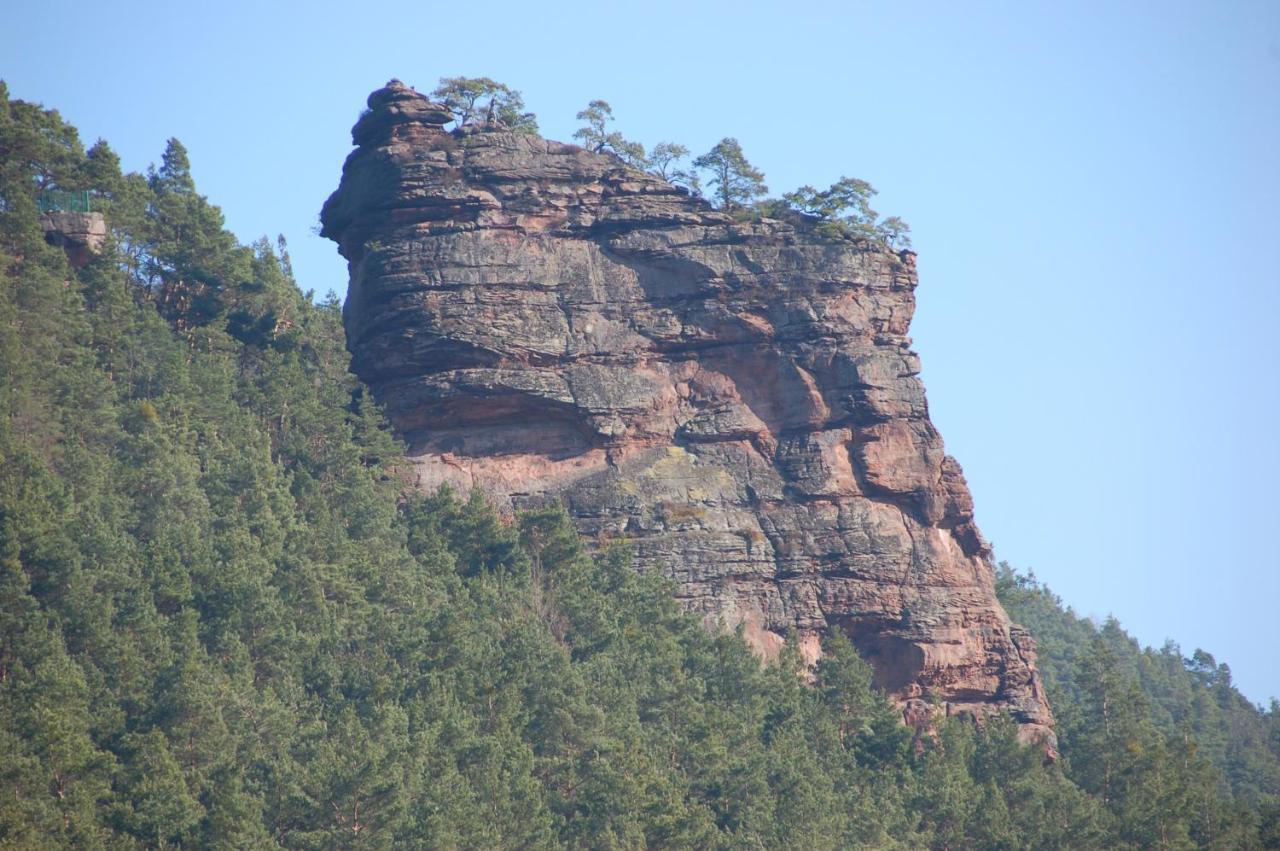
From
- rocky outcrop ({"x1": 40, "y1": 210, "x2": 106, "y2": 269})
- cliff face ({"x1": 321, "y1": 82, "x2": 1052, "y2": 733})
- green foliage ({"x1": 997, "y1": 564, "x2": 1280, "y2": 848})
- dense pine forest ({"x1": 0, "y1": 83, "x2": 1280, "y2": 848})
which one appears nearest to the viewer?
dense pine forest ({"x1": 0, "y1": 83, "x2": 1280, "y2": 848})

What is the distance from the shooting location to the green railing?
7469 cm

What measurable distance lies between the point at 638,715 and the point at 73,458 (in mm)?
22208

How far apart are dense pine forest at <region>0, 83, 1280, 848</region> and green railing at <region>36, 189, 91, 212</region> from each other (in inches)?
36.3

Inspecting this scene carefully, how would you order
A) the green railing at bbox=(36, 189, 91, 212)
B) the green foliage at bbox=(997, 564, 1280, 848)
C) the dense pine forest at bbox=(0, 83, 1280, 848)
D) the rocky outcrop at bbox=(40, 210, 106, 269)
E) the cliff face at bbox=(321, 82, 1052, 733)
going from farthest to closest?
the cliff face at bbox=(321, 82, 1052, 733)
the green railing at bbox=(36, 189, 91, 212)
the rocky outcrop at bbox=(40, 210, 106, 269)
the green foliage at bbox=(997, 564, 1280, 848)
the dense pine forest at bbox=(0, 83, 1280, 848)

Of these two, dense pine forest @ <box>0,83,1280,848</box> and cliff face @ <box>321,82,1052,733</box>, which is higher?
cliff face @ <box>321,82,1052,733</box>

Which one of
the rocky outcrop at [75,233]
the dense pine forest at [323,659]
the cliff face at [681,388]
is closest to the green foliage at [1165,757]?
the dense pine forest at [323,659]

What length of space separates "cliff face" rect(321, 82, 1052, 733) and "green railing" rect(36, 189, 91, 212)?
40.3 feet

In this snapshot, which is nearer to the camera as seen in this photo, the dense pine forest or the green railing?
the dense pine forest

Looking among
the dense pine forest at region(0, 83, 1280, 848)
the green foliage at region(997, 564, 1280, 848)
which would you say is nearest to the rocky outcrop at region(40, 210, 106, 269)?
the dense pine forest at region(0, 83, 1280, 848)

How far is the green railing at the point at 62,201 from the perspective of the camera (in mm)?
74688

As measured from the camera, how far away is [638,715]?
6656 centimetres

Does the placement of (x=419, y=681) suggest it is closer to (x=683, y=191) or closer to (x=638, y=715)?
(x=638, y=715)

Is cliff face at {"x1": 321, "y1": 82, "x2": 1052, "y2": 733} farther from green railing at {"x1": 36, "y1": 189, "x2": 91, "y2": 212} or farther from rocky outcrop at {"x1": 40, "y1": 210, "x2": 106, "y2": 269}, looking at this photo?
green railing at {"x1": 36, "y1": 189, "x2": 91, "y2": 212}

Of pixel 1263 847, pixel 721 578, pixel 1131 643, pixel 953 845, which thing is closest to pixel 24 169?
pixel 721 578
